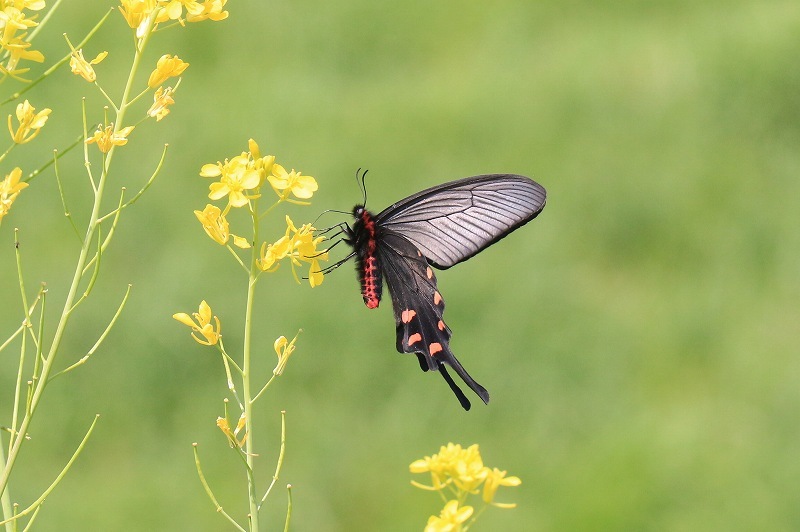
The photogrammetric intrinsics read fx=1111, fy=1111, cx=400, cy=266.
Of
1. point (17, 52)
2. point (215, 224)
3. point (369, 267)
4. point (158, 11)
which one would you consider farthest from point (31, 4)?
point (369, 267)

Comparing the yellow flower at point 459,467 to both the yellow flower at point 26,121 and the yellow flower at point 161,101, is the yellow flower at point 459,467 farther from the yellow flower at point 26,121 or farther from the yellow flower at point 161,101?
the yellow flower at point 26,121

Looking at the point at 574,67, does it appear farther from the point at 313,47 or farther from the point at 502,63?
the point at 313,47

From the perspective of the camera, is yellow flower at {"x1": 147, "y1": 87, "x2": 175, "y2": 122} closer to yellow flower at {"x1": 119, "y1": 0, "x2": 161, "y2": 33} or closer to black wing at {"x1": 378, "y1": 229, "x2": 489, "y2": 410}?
yellow flower at {"x1": 119, "y1": 0, "x2": 161, "y2": 33}

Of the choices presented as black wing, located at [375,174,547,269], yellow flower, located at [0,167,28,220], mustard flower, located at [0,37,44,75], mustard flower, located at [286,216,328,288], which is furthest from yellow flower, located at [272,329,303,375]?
black wing, located at [375,174,547,269]

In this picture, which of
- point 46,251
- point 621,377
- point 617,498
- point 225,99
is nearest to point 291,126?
point 225,99

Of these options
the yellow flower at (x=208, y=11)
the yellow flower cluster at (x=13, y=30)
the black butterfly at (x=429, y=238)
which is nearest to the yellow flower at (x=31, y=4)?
the yellow flower cluster at (x=13, y=30)

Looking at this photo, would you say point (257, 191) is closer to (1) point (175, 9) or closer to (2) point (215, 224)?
(2) point (215, 224)
